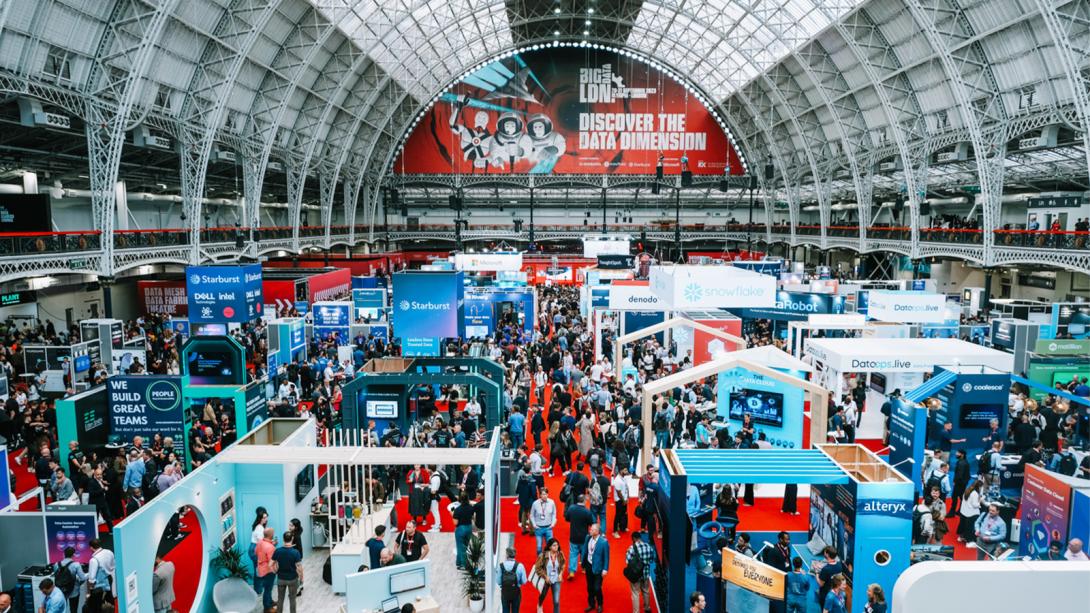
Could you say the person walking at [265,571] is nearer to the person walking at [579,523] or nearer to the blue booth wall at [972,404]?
the person walking at [579,523]

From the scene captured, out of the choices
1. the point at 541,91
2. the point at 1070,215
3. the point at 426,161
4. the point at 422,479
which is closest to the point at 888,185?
the point at 1070,215

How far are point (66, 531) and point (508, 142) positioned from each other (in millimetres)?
38158

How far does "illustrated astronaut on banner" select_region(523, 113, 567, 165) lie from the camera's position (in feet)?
139

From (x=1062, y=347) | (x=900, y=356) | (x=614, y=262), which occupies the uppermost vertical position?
(x=614, y=262)

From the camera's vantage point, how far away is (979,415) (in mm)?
10938

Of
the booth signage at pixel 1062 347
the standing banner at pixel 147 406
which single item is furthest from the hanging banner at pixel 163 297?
the booth signage at pixel 1062 347

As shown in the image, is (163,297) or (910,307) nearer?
(910,307)

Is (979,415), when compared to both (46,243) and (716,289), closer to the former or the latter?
(716,289)

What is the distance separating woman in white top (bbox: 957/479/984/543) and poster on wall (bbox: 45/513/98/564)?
1037 cm

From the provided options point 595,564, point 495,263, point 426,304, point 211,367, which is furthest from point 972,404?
point 495,263

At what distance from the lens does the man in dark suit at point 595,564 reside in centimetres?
674

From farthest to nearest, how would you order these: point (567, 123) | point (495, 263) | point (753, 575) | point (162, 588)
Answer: point (567, 123) < point (495, 263) < point (162, 588) < point (753, 575)

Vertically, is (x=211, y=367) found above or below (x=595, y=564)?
above

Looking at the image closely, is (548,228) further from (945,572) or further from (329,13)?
(945,572)
